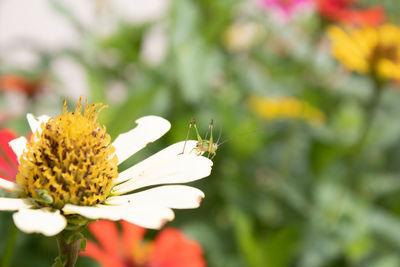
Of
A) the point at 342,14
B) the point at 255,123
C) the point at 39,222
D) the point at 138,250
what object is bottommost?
the point at 39,222

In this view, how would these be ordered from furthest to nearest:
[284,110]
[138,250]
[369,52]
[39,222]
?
[284,110], [369,52], [138,250], [39,222]

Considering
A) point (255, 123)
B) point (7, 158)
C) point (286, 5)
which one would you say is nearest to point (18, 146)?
point (7, 158)

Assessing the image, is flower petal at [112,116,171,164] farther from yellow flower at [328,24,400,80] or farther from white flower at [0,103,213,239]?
yellow flower at [328,24,400,80]

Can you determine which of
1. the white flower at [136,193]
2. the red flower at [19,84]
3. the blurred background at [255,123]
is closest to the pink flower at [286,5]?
the blurred background at [255,123]

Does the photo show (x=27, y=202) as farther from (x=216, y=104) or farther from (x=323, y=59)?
(x=323, y=59)

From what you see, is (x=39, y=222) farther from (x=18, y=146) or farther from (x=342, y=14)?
(x=342, y=14)

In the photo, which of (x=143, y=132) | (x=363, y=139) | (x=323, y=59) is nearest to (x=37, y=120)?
(x=143, y=132)

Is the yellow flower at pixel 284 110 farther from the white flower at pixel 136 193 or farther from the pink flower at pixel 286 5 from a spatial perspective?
the white flower at pixel 136 193

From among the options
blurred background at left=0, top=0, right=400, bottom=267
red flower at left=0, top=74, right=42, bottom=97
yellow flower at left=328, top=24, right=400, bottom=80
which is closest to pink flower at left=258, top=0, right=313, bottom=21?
blurred background at left=0, top=0, right=400, bottom=267
